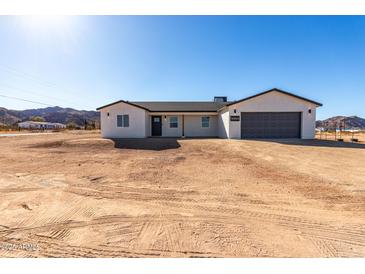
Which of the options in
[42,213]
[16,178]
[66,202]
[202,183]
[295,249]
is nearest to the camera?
[295,249]

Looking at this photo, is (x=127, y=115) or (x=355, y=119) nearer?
(x=127, y=115)

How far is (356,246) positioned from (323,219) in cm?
77

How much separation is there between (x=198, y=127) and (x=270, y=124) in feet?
22.2

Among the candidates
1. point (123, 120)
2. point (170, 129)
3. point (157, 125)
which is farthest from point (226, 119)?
point (123, 120)

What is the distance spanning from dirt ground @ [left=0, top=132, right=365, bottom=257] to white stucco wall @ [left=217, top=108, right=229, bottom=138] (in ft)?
31.0

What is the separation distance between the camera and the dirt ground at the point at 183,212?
8.26 feet

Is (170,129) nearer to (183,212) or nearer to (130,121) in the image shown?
(130,121)

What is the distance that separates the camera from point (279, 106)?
15266 mm

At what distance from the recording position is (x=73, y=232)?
9.48ft

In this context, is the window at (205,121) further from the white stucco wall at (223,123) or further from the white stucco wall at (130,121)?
the white stucco wall at (130,121)

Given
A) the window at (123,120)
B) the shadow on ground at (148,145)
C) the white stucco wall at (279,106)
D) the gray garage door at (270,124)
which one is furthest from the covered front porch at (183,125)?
the shadow on ground at (148,145)

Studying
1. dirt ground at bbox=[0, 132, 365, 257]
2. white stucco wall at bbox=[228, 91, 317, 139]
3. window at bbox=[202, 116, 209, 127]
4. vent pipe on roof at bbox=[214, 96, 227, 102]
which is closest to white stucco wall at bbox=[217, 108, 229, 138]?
white stucco wall at bbox=[228, 91, 317, 139]
